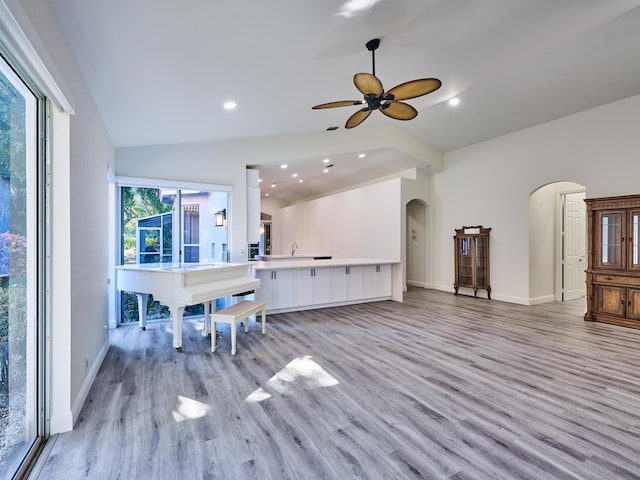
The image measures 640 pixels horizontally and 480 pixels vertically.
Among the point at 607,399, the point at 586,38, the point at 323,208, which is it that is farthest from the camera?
the point at 323,208

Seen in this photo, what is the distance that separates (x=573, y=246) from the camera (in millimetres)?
6789

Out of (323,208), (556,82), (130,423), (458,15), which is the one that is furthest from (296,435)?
(323,208)

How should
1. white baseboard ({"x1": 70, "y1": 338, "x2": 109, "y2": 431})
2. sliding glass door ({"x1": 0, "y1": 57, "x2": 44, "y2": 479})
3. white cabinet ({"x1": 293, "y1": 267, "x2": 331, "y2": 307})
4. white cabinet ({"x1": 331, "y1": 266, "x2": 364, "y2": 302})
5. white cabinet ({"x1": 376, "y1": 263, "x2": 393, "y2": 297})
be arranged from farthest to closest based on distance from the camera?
white cabinet ({"x1": 376, "y1": 263, "x2": 393, "y2": 297})
white cabinet ({"x1": 331, "y1": 266, "x2": 364, "y2": 302})
white cabinet ({"x1": 293, "y1": 267, "x2": 331, "y2": 307})
white baseboard ({"x1": 70, "y1": 338, "x2": 109, "y2": 431})
sliding glass door ({"x1": 0, "y1": 57, "x2": 44, "y2": 479})

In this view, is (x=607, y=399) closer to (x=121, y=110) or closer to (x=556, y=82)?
(x=556, y=82)

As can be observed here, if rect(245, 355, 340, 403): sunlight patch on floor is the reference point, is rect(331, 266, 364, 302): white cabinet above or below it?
above

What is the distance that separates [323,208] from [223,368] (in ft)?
24.2

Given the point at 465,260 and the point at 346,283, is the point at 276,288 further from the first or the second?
the point at 465,260

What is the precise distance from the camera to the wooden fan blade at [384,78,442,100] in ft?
9.51

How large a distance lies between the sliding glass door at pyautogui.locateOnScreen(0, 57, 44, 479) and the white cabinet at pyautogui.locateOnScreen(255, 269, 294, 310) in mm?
3352

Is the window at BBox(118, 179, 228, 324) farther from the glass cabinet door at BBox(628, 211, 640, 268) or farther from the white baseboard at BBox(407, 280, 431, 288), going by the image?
the glass cabinet door at BBox(628, 211, 640, 268)

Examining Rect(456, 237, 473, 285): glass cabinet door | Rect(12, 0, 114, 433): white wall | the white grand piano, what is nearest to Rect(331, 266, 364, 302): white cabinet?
the white grand piano

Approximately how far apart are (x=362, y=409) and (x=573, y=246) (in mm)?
6926

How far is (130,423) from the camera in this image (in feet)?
7.02

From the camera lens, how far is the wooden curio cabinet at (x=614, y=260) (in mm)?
4586
